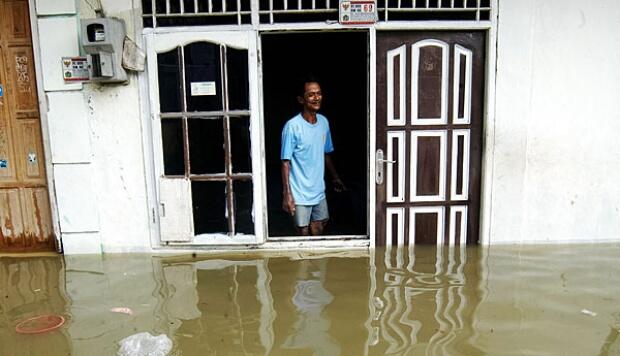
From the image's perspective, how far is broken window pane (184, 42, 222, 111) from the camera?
14.2 feet

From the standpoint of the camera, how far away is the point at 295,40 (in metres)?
8.12

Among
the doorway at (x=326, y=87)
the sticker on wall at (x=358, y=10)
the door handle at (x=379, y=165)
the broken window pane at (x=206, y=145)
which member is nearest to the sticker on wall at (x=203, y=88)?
the broken window pane at (x=206, y=145)

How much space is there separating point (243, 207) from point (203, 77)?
4.16 feet

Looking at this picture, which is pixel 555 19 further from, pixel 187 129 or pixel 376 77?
pixel 187 129

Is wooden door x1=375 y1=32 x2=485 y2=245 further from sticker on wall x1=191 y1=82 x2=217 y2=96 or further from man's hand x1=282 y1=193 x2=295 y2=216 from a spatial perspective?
sticker on wall x1=191 y1=82 x2=217 y2=96

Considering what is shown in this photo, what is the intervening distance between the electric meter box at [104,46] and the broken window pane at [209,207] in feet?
4.05

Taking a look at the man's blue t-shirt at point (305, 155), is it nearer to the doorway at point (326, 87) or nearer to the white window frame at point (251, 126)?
the white window frame at point (251, 126)

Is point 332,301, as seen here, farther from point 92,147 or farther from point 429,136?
point 92,147

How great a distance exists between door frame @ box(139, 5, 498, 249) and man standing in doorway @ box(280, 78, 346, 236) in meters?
0.23

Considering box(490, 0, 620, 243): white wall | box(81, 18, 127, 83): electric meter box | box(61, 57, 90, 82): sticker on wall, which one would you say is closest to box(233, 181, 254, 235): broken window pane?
box(81, 18, 127, 83): electric meter box

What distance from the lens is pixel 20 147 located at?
178 inches

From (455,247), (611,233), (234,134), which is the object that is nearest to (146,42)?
(234,134)

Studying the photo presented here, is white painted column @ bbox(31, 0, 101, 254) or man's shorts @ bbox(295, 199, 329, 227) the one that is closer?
white painted column @ bbox(31, 0, 101, 254)

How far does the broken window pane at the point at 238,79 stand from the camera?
14.2 ft
